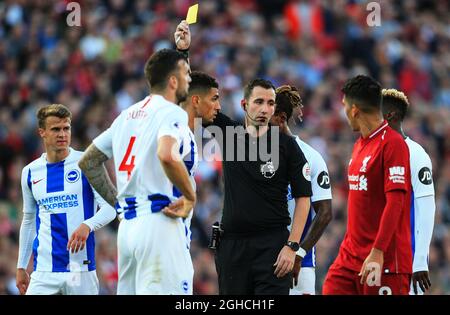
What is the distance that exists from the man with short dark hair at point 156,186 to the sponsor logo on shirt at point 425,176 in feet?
7.45

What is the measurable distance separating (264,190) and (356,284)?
1.07 metres

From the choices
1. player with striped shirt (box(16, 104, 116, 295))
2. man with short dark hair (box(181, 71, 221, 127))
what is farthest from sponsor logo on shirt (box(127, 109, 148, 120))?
player with striped shirt (box(16, 104, 116, 295))

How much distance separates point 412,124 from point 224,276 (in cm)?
1198

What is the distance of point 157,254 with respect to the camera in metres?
8.22

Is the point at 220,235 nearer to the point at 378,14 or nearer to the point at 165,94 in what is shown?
the point at 165,94

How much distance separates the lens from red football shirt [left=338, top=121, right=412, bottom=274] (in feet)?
29.6

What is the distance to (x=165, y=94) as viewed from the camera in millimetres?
8516

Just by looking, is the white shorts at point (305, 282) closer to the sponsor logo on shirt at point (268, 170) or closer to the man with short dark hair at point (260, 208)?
the man with short dark hair at point (260, 208)

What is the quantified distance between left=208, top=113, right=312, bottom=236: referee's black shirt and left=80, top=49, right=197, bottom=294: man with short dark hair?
1042mm

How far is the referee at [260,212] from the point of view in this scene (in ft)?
30.7
